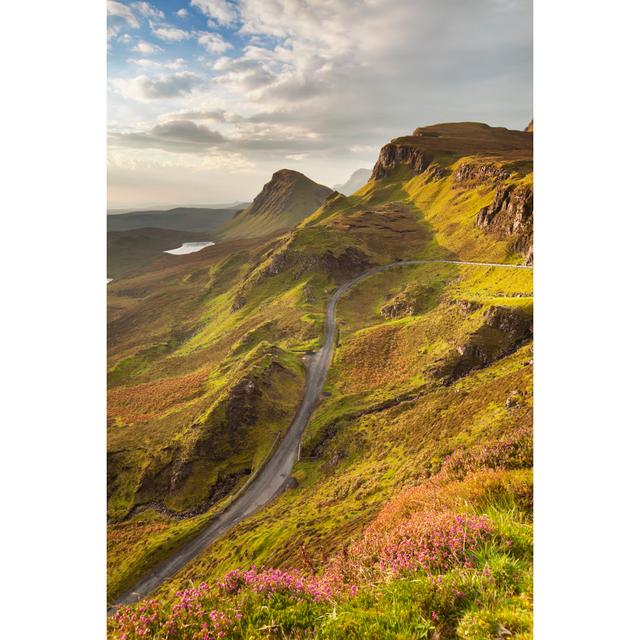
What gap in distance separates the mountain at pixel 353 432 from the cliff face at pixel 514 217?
321 millimetres

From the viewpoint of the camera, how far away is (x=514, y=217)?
49.5 metres

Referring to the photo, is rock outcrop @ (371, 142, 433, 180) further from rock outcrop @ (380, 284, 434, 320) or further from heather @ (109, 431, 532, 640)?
heather @ (109, 431, 532, 640)

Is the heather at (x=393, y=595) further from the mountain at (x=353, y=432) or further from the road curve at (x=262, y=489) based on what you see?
the road curve at (x=262, y=489)

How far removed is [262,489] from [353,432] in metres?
7.30

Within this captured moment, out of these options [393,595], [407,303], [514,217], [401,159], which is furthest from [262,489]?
[401,159]

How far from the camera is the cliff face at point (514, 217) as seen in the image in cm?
4503

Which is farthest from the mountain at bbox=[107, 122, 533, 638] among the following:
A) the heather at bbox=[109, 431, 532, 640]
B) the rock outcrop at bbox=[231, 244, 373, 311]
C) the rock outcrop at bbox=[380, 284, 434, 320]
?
the rock outcrop at bbox=[231, 244, 373, 311]

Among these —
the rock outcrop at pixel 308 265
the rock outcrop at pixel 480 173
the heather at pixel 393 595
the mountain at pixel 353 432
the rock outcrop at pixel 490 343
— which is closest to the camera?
the heather at pixel 393 595

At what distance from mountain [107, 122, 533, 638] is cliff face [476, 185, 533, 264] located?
32 centimetres

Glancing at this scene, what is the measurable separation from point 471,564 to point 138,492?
2945 centimetres

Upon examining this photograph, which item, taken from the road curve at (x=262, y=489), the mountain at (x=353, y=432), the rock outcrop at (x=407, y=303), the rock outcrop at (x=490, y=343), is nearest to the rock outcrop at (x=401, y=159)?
the mountain at (x=353, y=432)

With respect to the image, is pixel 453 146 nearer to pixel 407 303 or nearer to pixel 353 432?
pixel 407 303

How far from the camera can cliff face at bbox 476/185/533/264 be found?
1773 inches
